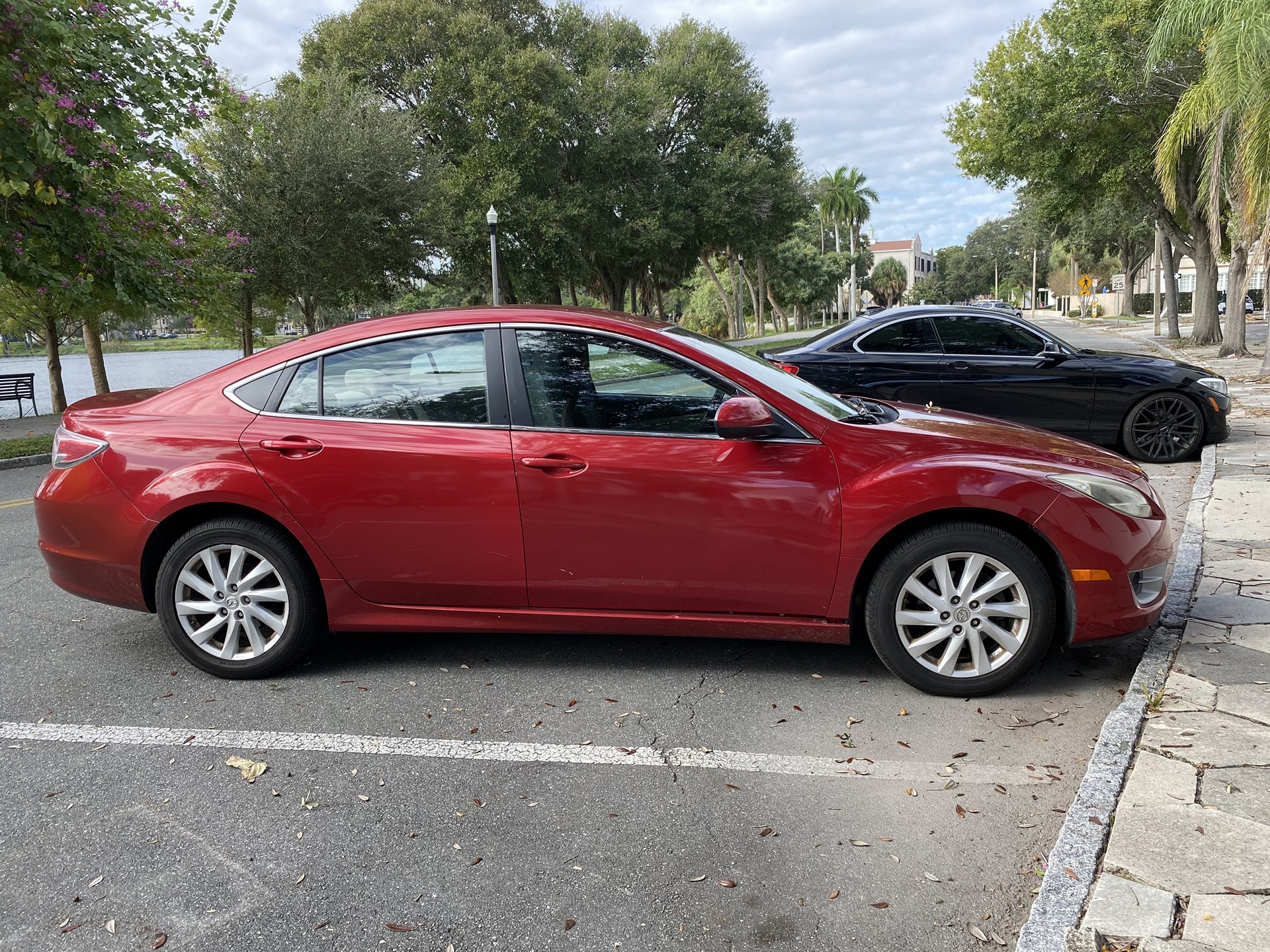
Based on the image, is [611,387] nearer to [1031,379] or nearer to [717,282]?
[1031,379]

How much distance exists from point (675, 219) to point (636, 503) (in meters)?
30.0

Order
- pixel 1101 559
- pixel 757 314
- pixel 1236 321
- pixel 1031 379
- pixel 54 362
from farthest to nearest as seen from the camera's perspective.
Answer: pixel 757 314, pixel 54 362, pixel 1236 321, pixel 1031 379, pixel 1101 559

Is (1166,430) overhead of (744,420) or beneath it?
beneath

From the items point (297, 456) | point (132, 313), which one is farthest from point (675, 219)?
point (297, 456)

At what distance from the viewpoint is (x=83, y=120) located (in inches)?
447

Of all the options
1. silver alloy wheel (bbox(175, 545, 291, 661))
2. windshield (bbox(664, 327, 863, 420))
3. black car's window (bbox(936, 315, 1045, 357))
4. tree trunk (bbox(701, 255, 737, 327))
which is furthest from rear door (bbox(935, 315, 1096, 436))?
tree trunk (bbox(701, 255, 737, 327))

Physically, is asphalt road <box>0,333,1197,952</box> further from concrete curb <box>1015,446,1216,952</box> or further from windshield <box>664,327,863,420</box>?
windshield <box>664,327,863,420</box>

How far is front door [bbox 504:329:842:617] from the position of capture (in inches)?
149

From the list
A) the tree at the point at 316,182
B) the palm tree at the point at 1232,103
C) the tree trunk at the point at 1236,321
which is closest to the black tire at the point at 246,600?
the palm tree at the point at 1232,103

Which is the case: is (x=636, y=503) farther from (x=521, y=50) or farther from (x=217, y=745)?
(x=521, y=50)

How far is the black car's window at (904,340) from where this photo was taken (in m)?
9.26

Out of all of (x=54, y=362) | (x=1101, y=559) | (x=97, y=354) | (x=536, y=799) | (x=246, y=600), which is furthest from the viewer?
(x=54, y=362)

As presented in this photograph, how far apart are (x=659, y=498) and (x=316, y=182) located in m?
21.7

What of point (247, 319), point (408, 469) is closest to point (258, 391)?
point (408, 469)
